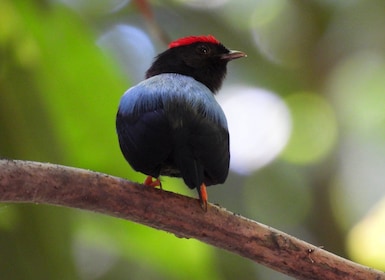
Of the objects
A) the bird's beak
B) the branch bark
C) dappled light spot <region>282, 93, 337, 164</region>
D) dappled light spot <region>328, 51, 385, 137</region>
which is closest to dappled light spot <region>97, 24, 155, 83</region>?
dappled light spot <region>282, 93, 337, 164</region>

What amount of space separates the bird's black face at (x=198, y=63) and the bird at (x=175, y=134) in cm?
44

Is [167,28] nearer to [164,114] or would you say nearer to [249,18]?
[249,18]

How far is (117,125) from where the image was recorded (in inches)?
92.7

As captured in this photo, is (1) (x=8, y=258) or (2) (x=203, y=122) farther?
(1) (x=8, y=258)

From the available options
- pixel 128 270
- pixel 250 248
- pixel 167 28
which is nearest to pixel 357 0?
pixel 167 28

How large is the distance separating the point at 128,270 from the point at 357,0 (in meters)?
2.41

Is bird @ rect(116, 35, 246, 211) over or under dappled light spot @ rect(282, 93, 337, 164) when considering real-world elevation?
over

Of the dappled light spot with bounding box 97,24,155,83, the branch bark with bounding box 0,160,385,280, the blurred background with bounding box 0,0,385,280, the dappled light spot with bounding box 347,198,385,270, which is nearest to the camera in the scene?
the branch bark with bounding box 0,160,385,280

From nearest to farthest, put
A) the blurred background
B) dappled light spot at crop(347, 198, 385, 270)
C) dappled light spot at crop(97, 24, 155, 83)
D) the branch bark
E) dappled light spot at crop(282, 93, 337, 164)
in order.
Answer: the branch bark, the blurred background, dappled light spot at crop(347, 198, 385, 270), dappled light spot at crop(97, 24, 155, 83), dappled light spot at crop(282, 93, 337, 164)

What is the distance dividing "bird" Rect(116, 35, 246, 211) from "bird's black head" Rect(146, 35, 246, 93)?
445 mm

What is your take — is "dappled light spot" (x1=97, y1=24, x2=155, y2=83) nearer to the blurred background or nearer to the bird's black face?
the blurred background

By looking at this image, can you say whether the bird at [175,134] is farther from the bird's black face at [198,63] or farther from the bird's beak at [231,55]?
the bird's beak at [231,55]

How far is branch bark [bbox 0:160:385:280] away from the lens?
2086mm

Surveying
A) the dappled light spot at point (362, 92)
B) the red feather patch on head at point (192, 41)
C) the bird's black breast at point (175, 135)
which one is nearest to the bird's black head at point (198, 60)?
the red feather patch on head at point (192, 41)
